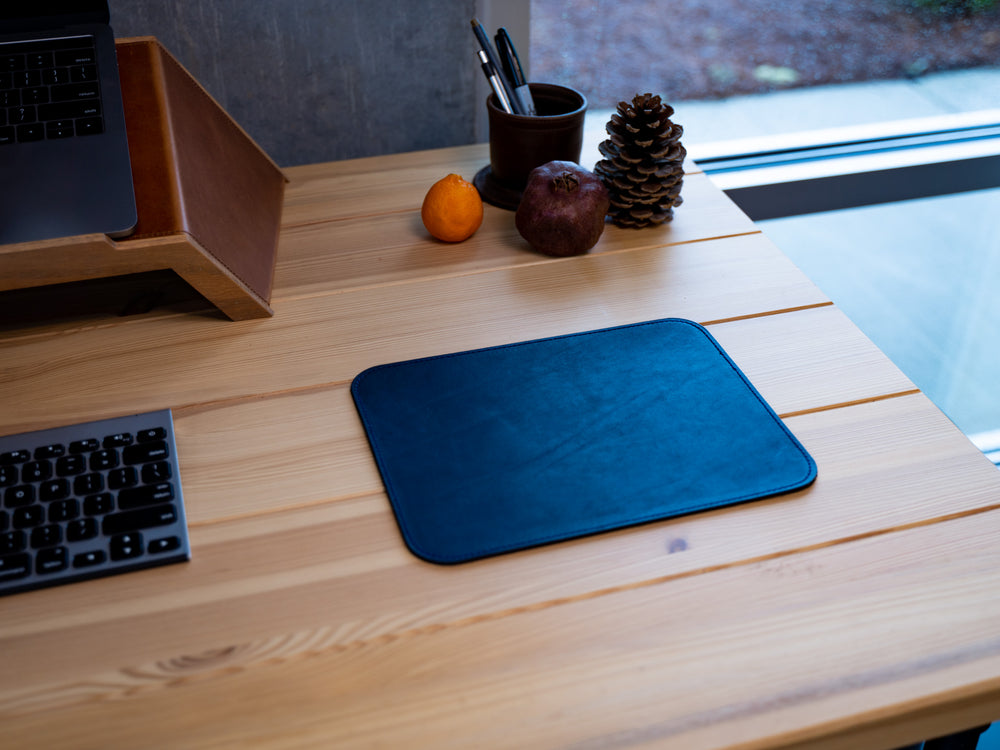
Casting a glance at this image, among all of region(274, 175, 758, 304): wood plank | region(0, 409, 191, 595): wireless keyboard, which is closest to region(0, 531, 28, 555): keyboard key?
region(0, 409, 191, 595): wireless keyboard

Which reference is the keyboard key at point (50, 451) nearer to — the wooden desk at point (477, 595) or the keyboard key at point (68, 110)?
the wooden desk at point (477, 595)

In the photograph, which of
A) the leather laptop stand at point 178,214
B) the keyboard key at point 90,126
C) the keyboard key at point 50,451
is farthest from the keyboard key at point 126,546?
the keyboard key at point 90,126

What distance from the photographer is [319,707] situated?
499 millimetres

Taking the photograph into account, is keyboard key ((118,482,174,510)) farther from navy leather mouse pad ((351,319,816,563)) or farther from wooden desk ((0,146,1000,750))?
navy leather mouse pad ((351,319,816,563))

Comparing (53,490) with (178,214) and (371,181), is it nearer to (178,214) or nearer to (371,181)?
(178,214)

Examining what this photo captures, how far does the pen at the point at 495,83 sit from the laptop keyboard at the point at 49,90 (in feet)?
1.28

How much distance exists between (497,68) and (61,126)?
17.5 inches

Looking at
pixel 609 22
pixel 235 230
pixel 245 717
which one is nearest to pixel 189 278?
pixel 235 230

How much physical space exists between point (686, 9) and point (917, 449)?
827mm

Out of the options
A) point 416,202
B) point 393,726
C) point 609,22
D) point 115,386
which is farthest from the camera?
point 609,22

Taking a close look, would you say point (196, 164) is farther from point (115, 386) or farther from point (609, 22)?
point (609, 22)

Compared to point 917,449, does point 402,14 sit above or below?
above

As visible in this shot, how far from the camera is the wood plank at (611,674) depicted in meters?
0.49

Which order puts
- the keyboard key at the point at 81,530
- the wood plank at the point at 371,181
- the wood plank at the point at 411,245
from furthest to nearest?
the wood plank at the point at 371,181 < the wood plank at the point at 411,245 < the keyboard key at the point at 81,530
